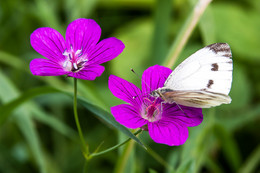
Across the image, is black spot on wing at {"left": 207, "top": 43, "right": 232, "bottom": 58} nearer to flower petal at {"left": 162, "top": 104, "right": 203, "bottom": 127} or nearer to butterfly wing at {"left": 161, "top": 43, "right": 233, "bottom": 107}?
butterfly wing at {"left": 161, "top": 43, "right": 233, "bottom": 107}

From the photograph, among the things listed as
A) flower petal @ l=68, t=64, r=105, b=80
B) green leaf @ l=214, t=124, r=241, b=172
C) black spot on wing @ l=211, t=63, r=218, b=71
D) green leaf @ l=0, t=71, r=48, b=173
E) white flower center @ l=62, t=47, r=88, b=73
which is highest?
white flower center @ l=62, t=47, r=88, b=73

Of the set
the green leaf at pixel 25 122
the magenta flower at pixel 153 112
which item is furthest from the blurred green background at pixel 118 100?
the magenta flower at pixel 153 112

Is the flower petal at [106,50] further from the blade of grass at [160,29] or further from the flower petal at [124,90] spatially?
the blade of grass at [160,29]

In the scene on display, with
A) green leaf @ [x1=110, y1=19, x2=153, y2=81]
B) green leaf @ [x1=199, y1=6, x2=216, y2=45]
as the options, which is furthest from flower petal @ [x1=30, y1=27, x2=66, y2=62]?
green leaf @ [x1=110, y1=19, x2=153, y2=81]

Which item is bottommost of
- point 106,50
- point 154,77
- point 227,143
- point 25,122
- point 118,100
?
point 227,143

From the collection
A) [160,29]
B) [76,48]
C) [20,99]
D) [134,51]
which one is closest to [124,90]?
[76,48]

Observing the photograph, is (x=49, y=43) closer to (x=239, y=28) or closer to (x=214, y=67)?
(x=214, y=67)

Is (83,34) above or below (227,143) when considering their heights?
above
